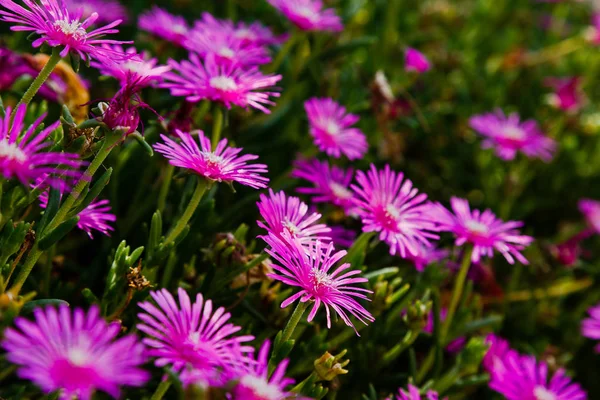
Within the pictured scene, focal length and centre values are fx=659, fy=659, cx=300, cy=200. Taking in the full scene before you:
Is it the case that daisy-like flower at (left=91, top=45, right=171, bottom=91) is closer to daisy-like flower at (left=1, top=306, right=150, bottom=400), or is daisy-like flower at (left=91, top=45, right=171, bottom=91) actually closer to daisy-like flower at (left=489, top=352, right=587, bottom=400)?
daisy-like flower at (left=1, top=306, right=150, bottom=400)

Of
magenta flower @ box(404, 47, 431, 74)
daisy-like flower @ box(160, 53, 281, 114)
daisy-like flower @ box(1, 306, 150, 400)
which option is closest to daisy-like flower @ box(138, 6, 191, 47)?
daisy-like flower @ box(160, 53, 281, 114)

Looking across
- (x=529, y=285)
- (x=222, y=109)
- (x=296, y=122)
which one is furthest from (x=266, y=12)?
(x=529, y=285)

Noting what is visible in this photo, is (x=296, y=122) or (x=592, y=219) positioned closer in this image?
(x=296, y=122)

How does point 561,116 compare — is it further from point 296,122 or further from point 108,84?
point 108,84

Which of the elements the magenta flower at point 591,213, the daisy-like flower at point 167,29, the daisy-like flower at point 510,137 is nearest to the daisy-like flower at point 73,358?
the daisy-like flower at point 167,29

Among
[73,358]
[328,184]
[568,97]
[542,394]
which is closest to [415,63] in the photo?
[568,97]

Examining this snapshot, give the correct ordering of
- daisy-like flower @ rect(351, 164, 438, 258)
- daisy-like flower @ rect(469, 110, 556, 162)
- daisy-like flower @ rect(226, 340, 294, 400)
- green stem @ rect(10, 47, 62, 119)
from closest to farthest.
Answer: daisy-like flower @ rect(226, 340, 294, 400)
green stem @ rect(10, 47, 62, 119)
daisy-like flower @ rect(351, 164, 438, 258)
daisy-like flower @ rect(469, 110, 556, 162)

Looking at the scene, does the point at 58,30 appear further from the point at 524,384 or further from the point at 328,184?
the point at 524,384
